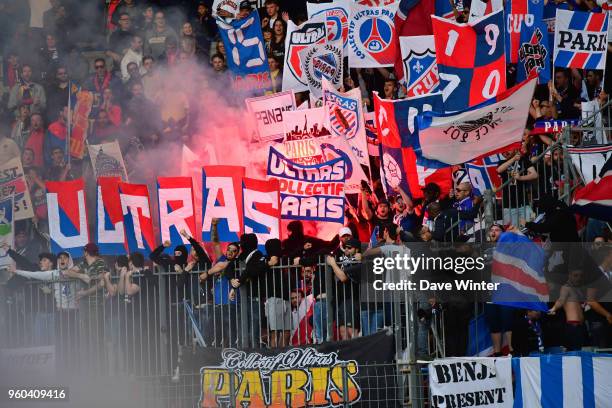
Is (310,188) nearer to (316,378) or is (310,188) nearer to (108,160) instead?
(316,378)

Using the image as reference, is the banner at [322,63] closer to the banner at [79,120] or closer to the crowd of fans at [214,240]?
the crowd of fans at [214,240]

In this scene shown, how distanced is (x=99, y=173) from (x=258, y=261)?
5.76m

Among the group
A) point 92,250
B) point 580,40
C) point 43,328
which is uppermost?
point 580,40

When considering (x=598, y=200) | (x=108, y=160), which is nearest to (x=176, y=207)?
(x=108, y=160)

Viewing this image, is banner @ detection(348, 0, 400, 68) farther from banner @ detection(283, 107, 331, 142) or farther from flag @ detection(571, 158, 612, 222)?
flag @ detection(571, 158, 612, 222)

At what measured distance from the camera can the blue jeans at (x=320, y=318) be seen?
13.5 m

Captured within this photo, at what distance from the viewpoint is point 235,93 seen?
19.5 meters

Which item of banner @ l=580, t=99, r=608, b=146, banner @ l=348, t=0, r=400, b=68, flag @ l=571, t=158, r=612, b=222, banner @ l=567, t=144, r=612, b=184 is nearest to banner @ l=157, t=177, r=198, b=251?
banner @ l=348, t=0, r=400, b=68

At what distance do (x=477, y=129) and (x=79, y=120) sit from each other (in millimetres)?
7720

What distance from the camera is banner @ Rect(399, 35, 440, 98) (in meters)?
17.3

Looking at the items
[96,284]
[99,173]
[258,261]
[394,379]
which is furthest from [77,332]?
[99,173]

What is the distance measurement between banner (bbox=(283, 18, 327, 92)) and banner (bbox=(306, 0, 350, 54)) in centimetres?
8

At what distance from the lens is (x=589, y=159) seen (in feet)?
45.5

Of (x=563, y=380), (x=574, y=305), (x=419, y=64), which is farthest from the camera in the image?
(x=419, y=64)
